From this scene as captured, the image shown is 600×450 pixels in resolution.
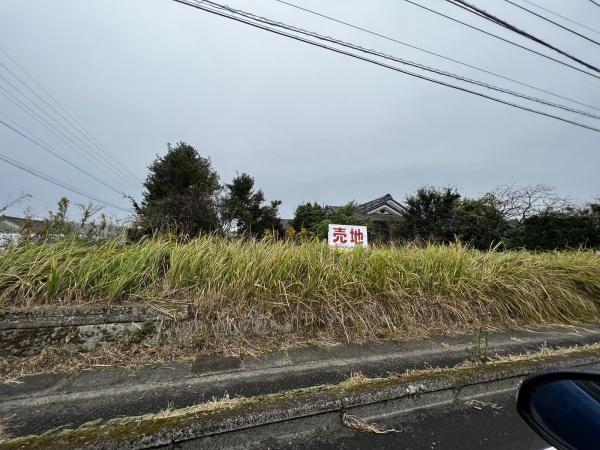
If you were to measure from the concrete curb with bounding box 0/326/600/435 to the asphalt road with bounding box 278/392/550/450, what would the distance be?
1.61 ft

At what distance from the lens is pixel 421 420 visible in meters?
2.25

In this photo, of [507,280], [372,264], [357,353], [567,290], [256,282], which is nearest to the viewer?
[357,353]

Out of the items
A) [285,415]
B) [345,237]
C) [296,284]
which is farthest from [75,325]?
[345,237]

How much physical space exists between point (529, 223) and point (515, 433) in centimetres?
1150

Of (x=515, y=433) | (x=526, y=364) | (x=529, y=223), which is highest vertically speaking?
(x=529, y=223)

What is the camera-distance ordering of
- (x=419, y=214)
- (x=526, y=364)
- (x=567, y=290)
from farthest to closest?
(x=419, y=214), (x=567, y=290), (x=526, y=364)

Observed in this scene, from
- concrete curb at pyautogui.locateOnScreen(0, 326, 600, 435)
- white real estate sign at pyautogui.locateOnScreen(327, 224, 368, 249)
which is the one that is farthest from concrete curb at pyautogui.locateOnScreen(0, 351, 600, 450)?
white real estate sign at pyautogui.locateOnScreen(327, 224, 368, 249)

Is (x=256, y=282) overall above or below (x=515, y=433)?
above

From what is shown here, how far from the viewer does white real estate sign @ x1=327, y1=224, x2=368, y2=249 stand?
16.0ft

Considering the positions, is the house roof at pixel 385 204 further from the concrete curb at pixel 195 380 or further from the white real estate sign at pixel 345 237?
the concrete curb at pixel 195 380

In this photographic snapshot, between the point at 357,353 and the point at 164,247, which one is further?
the point at 164,247

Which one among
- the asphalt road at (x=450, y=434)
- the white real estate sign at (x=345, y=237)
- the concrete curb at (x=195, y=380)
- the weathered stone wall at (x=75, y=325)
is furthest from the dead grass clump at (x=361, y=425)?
the white real estate sign at (x=345, y=237)

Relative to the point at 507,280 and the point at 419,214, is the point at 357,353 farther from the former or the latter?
the point at 419,214

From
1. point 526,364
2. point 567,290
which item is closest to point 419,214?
point 567,290
